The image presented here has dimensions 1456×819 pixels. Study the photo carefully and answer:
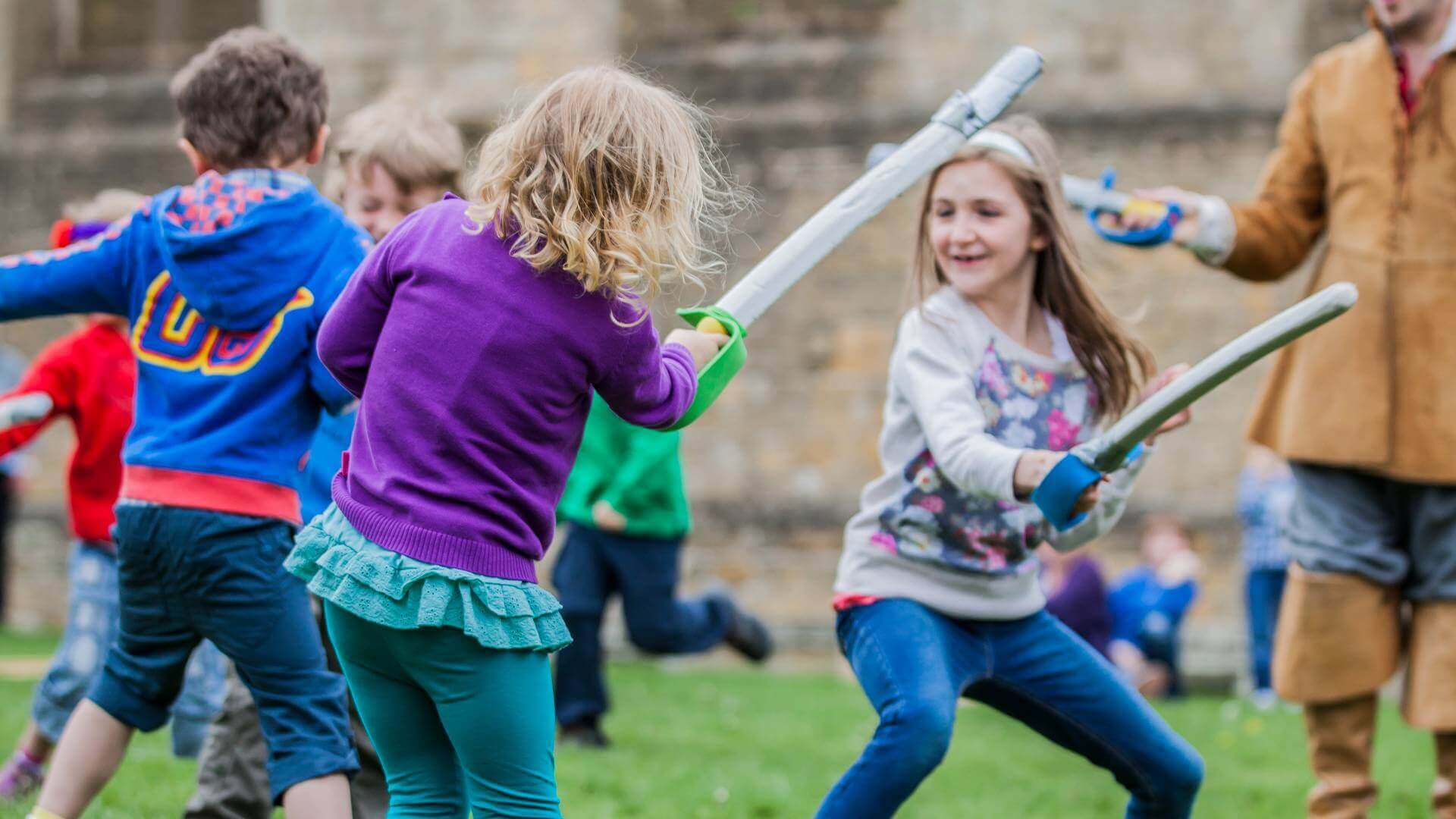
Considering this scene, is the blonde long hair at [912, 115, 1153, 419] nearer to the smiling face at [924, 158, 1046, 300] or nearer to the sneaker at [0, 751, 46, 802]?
the smiling face at [924, 158, 1046, 300]

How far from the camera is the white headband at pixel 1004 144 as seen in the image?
3568 mm

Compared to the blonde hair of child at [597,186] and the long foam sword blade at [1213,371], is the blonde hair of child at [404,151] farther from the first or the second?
the long foam sword blade at [1213,371]

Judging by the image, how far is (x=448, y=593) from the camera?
2525 millimetres

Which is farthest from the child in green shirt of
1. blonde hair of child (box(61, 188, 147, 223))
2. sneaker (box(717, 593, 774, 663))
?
blonde hair of child (box(61, 188, 147, 223))

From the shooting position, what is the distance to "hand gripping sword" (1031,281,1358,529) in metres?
2.65

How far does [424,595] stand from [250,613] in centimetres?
82

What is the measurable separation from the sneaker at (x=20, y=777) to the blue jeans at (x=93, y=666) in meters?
0.11

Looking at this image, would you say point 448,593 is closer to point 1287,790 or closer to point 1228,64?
point 1287,790

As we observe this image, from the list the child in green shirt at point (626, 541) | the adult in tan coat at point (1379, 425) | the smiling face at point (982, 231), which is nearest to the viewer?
the smiling face at point (982, 231)

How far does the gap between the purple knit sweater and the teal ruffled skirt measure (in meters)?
0.02

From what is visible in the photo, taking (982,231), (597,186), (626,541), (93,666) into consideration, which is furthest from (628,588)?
(597,186)

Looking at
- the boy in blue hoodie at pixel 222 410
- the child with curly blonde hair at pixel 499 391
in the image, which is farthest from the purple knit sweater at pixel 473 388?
the boy in blue hoodie at pixel 222 410

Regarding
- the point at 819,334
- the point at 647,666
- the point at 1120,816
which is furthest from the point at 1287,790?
the point at 819,334

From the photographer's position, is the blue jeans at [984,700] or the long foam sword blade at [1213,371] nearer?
the long foam sword blade at [1213,371]
